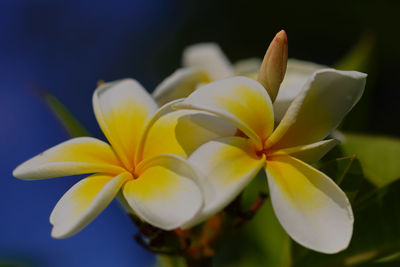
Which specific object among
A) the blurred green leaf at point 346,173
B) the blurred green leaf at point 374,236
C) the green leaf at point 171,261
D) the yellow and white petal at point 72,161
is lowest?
the green leaf at point 171,261

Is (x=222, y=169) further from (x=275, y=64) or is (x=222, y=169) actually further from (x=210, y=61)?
(x=210, y=61)

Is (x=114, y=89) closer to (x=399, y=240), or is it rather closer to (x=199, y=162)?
(x=199, y=162)

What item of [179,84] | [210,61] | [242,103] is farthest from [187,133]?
[210,61]

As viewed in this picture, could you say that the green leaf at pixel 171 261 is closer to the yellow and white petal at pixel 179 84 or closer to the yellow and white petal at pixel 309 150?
the yellow and white petal at pixel 179 84

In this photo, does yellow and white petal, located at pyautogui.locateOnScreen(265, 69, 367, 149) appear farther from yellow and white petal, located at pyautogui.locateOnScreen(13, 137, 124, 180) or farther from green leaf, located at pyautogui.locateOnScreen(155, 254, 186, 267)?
green leaf, located at pyautogui.locateOnScreen(155, 254, 186, 267)

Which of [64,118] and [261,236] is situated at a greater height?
[64,118]

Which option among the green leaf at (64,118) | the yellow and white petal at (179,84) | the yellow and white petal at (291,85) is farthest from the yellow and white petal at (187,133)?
the green leaf at (64,118)
